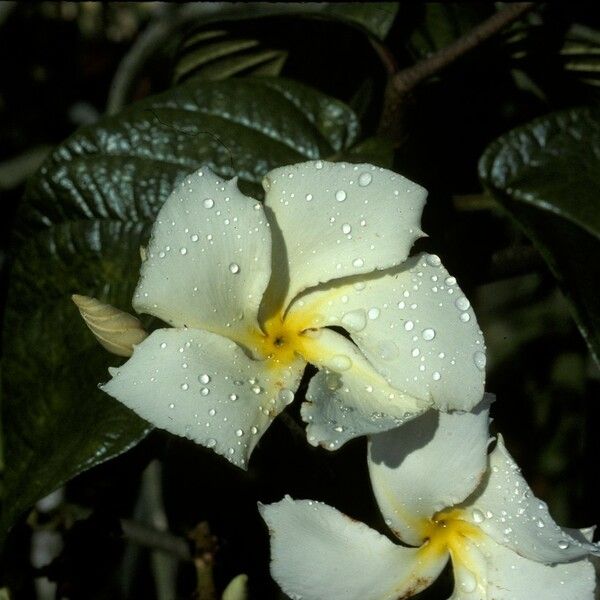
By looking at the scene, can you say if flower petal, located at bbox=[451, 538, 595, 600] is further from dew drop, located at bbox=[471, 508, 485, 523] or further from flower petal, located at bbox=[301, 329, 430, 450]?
flower petal, located at bbox=[301, 329, 430, 450]

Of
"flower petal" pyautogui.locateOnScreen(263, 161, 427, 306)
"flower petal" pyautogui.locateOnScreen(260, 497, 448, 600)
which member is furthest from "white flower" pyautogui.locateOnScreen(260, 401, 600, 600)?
"flower petal" pyautogui.locateOnScreen(263, 161, 427, 306)

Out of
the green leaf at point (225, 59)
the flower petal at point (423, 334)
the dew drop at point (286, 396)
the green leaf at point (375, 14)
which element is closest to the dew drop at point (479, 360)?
the flower petal at point (423, 334)

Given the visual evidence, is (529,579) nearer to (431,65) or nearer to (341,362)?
(341,362)

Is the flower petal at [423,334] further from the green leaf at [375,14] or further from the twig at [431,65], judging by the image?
the green leaf at [375,14]

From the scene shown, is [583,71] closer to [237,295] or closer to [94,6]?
[237,295]

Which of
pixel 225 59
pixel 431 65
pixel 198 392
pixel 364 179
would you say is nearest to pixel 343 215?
pixel 364 179

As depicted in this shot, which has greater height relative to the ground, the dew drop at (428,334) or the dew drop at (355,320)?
the dew drop at (428,334)

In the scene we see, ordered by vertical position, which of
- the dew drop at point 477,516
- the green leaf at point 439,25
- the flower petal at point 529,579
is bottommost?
the flower petal at point 529,579
